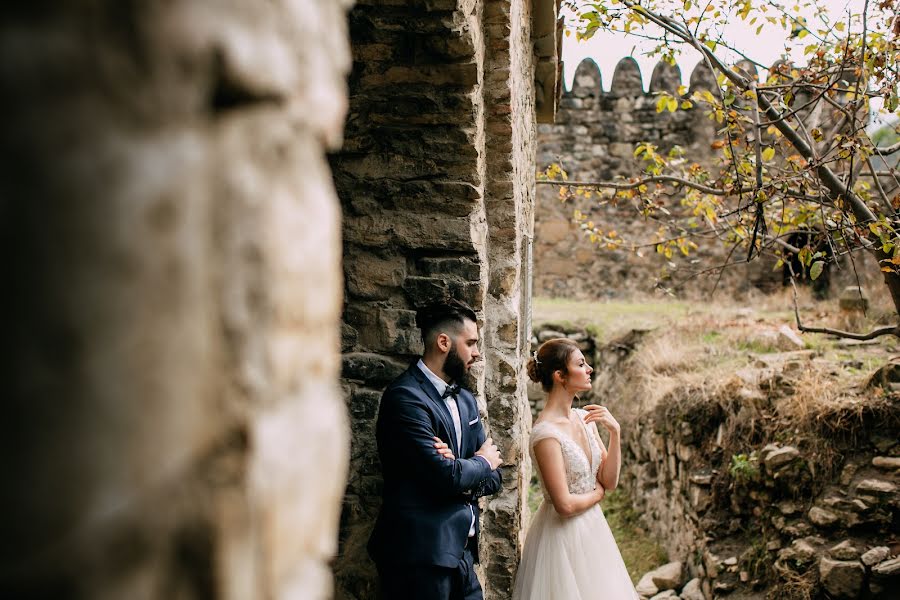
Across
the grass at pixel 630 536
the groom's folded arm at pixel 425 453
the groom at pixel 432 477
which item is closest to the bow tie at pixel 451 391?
the groom at pixel 432 477

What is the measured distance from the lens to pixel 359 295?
3.33 meters

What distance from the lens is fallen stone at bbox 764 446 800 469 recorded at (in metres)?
4.82

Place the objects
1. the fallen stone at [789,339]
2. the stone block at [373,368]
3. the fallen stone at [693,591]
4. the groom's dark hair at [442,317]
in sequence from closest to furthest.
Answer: the groom's dark hair at [442,317]
the stone block at [373,368]
the fallen stone at [693,591]
the fallen stone at [789,339]

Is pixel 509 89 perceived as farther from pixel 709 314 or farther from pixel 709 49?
pixel 709 314

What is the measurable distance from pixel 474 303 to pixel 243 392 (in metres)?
2.61

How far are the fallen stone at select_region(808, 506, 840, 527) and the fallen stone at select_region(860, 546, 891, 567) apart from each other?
267 millimetres

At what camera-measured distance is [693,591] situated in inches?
200

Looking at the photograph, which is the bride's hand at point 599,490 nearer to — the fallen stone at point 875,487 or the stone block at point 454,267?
the stone block at point 454,267

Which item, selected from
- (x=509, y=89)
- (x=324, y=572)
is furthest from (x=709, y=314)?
(x=324, y=572)

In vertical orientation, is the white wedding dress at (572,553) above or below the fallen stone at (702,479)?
above

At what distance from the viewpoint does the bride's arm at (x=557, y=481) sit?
3418mm

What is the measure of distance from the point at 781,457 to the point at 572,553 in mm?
2181

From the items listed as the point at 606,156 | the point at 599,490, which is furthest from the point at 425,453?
the point at 606,156

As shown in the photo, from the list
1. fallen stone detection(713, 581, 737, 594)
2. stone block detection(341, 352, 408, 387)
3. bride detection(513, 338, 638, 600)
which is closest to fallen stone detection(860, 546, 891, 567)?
fallen stone detection(713, 581, 737, 594)
